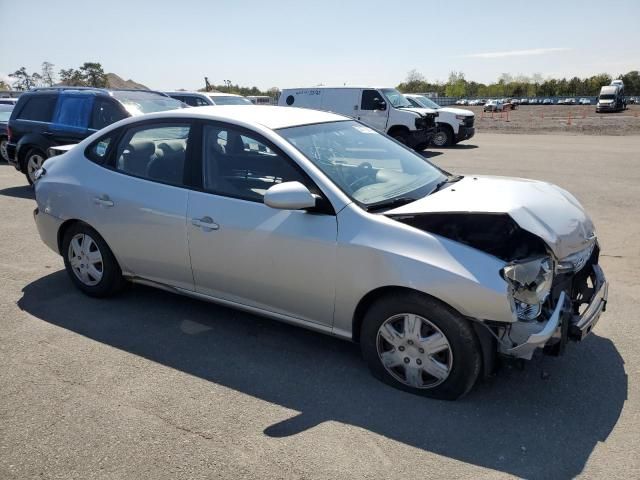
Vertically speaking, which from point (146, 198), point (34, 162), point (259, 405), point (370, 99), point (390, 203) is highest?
point (370, 99)

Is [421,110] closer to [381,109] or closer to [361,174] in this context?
[381,109]

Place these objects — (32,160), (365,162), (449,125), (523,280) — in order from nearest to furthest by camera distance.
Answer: (523,280) < (365,162) < (32,160) < (449,125)

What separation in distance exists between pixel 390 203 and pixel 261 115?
1.26 meters

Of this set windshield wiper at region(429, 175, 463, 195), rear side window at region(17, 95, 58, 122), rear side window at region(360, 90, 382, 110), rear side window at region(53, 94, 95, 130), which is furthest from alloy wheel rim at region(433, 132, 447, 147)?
windshield wiper at region(429, 175, 463, 195)

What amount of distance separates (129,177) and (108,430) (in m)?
2.12

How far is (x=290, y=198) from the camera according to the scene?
3.21 metres

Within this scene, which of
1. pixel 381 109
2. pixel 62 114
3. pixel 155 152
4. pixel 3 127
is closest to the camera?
pixel 155 152

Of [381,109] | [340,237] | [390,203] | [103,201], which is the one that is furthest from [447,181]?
[381,109]

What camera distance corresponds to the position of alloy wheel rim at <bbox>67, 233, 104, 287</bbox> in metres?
4.61

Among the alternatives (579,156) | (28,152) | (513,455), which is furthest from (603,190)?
(28,152)

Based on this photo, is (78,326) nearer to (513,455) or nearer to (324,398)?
(324,398)

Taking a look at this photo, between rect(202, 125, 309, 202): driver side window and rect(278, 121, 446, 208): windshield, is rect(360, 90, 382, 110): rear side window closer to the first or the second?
rect(278, 121, 446, 208): windshield

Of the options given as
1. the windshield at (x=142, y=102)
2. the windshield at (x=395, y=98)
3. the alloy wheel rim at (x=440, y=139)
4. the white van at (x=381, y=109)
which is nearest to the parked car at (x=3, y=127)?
the windshield at (x=142, y=102)

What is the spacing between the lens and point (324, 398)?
3219 millimetres
